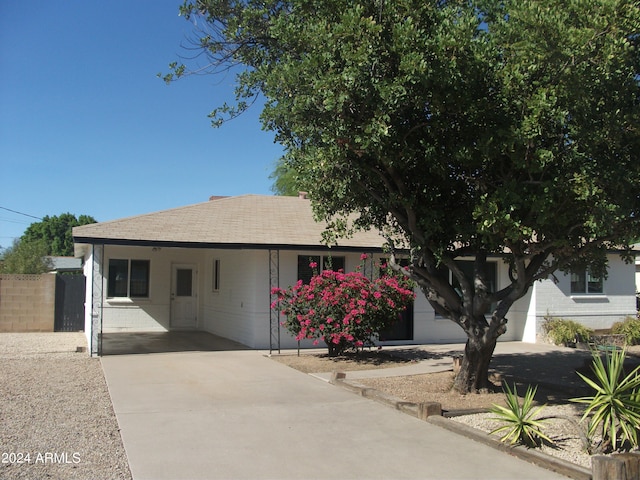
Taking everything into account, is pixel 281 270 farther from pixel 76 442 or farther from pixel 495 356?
pixel 76 442

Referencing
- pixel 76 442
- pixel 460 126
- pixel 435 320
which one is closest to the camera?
pixel 76 442

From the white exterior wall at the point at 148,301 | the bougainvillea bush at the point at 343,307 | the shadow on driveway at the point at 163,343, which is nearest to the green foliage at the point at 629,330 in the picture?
the bougainvillea bush at the point at 343,307

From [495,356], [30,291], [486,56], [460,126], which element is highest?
[486,56]

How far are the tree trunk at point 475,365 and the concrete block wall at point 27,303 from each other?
641 inches

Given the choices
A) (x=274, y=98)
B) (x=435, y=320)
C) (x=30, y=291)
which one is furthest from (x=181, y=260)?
(x=274, y=98)

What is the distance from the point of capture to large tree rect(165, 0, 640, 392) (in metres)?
6.95

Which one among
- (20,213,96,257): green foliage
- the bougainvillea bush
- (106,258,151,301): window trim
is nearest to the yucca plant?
the bougainvillea bush

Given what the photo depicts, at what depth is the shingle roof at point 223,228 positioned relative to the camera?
13.8 metres

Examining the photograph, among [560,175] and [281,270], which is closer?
[560,175]

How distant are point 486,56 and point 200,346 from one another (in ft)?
37.0

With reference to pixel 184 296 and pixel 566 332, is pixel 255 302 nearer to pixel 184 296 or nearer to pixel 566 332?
pixel 184 296

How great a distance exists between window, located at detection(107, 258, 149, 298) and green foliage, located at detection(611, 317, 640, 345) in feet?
52.8

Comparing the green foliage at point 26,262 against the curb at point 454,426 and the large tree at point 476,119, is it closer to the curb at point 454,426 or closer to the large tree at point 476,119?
the curb at point 454,426

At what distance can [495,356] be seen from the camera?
14.8 meters
